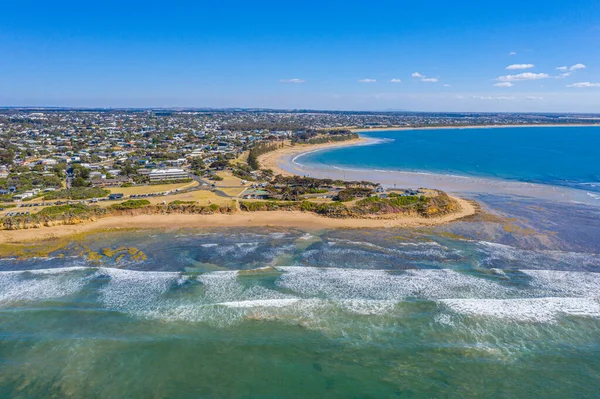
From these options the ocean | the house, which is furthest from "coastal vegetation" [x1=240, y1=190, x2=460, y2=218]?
the ocean

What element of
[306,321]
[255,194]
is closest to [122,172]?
[255,194]

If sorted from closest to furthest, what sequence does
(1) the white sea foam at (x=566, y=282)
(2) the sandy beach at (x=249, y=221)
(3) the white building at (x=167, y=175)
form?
(1) the white sea foam at (x=566, y=282)
(2) the sandy beach at (x=249, y=221)
(3) the white building at (x=167, y=175)

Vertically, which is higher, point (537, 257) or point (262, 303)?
point (537, 257)

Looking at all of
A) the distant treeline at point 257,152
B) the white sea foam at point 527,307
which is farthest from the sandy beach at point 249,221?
the distant treeline at point 257,152

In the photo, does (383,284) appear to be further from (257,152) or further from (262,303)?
(257,152)

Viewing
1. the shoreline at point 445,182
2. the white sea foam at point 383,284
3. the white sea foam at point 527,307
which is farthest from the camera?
the shoreline at point 445,182

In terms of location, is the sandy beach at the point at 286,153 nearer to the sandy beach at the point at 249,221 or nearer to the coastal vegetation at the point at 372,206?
the coastal vegetation at the point at 372,206

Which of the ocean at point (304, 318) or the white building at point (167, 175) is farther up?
the white building at point (167, 175)
